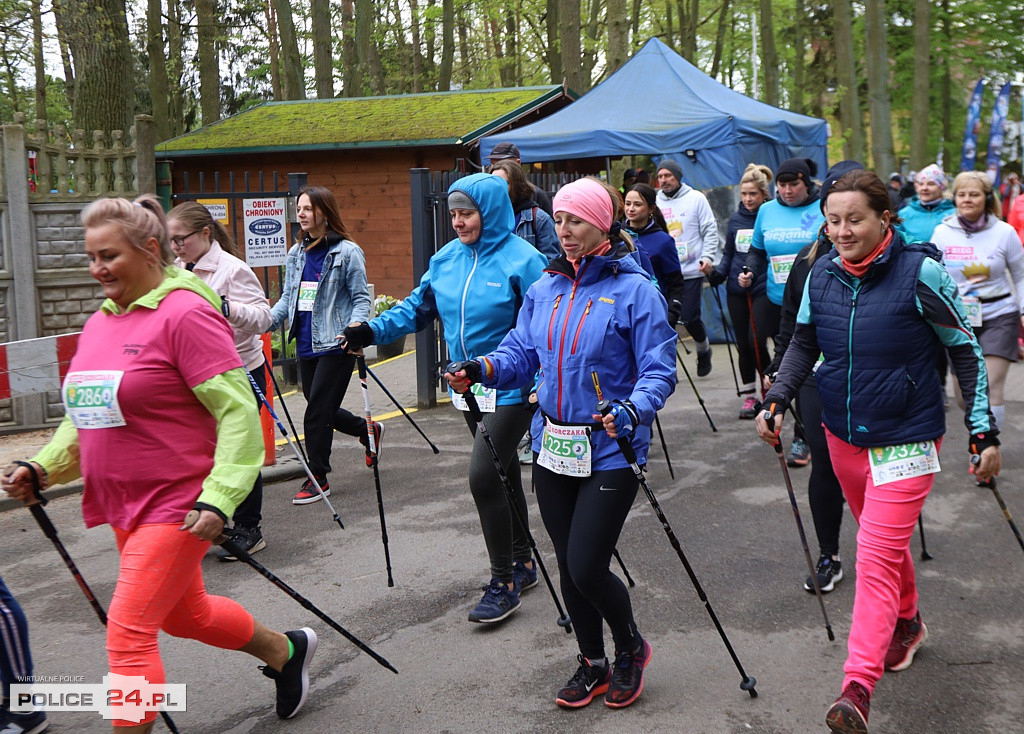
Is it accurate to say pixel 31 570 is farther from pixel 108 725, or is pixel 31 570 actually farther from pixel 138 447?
pixel 138 447

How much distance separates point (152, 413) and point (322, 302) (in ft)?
12.7

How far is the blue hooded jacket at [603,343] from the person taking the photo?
13.4 ft

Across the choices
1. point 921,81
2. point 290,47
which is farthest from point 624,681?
point 290,47

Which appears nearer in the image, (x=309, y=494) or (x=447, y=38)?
(x=309, y=494)

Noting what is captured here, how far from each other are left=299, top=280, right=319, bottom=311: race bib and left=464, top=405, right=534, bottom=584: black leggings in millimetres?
2443

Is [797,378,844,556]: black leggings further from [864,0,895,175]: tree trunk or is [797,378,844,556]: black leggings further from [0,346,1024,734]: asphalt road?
[864,0,895,175]: tree trunk

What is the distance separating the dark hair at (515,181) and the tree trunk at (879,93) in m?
15.5

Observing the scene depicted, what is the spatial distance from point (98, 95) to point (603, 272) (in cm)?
1231

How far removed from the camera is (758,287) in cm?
877

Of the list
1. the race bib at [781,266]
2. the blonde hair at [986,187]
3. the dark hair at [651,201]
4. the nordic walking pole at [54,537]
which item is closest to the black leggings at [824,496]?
the blonde hair at [986,187]

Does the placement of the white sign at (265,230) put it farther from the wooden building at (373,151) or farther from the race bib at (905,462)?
the wooden building at (373,151)

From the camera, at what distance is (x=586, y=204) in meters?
4.21

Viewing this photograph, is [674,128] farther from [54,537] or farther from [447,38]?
[447,38]

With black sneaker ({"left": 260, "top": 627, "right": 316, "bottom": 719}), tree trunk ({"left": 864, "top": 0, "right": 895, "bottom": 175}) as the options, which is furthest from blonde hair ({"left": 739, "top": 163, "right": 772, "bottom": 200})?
tree trunk ({"left": 864, "top": 0, "right": 895, "bottom": 175})
